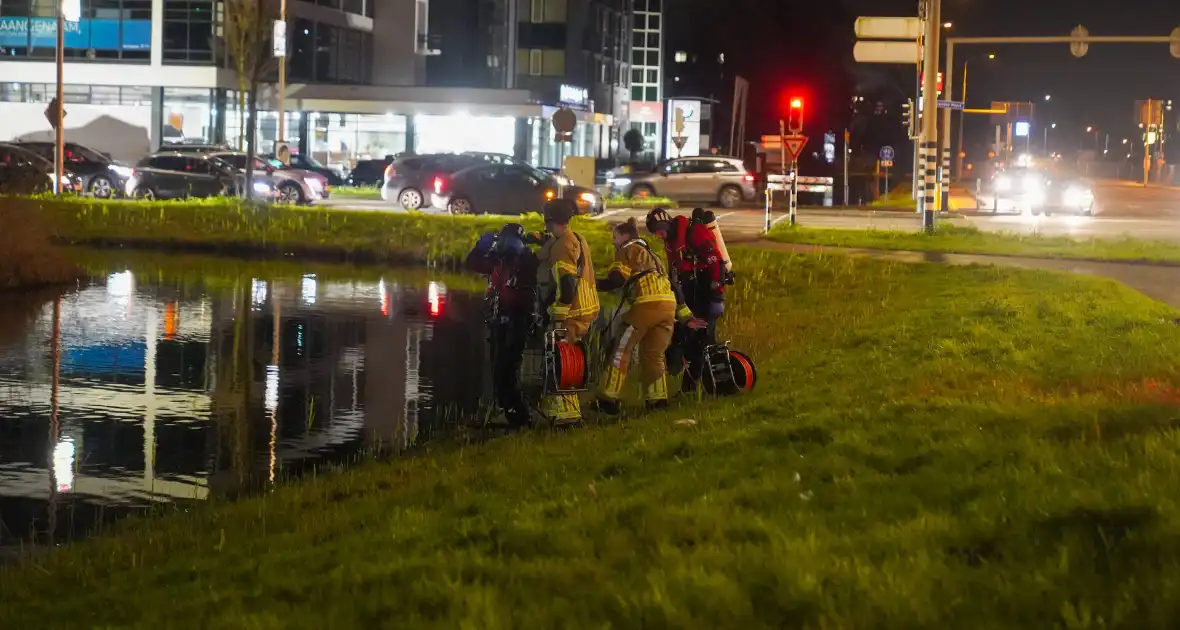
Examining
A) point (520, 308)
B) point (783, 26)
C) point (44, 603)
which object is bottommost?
point (44, 603)

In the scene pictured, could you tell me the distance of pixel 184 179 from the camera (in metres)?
37.2

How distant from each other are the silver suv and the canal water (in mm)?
24420

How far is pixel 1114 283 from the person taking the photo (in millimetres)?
19562

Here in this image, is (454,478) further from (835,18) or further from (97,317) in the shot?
(835,18)

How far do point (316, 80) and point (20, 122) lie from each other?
12981 millimetres

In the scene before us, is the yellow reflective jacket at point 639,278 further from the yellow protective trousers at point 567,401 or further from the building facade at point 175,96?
the building facade at point 175,96

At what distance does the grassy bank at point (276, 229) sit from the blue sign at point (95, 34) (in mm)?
36416

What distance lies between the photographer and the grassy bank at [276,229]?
26312mm

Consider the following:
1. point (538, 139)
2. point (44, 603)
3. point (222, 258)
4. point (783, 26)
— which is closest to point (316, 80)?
point (538, 139)

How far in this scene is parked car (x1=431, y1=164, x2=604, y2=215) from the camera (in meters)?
35.2

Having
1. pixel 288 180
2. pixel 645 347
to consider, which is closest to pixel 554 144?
pixel 288 180

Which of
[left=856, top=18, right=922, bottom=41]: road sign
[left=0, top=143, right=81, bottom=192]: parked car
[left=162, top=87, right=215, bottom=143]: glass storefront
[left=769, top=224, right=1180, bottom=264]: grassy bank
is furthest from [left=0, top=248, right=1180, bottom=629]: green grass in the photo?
[left=162, top=87, right=215, bottom=143]: glass storefront

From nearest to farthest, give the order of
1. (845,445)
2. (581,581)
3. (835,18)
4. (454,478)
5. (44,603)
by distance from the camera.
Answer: (581,581), (44,603), (845,445), (454,478), (835,18)

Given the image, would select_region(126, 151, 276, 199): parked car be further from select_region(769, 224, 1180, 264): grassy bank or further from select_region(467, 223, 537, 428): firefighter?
select_region(467, 223, 537, 428): firefighter
